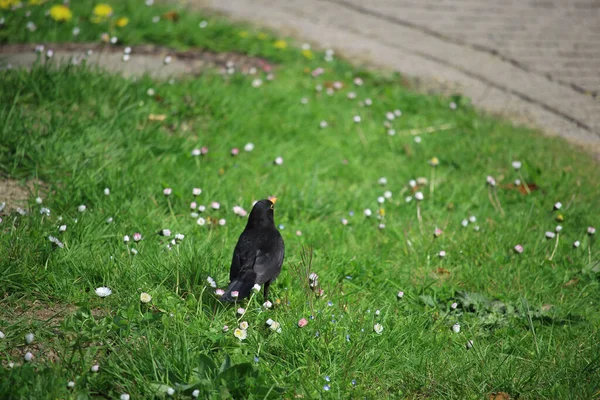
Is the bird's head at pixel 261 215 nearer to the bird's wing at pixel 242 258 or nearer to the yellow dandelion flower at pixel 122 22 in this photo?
the bird's wing at pixel 242 258

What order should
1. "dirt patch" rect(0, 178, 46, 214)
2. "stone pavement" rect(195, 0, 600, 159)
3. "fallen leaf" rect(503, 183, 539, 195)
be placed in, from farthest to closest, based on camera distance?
"stone pavement" rect(195, 0, 600, 159) → "fallen leaf" rect(503, 183, 539, 195) → "dirt patch" rect(0, 178, 46, 214)

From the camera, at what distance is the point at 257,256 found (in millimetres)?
3016

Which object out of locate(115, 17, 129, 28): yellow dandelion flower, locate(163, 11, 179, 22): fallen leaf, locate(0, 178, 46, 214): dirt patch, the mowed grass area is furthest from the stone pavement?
locate(0, 178, 46, 214): dirt patch

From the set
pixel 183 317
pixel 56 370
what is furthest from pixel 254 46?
pixel 56 370

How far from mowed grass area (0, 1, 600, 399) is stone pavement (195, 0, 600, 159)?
47cm

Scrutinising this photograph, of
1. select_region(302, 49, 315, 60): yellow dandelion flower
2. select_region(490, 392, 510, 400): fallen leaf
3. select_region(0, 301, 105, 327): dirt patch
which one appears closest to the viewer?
select_region(490, 392, 510, 400): fallen leaf

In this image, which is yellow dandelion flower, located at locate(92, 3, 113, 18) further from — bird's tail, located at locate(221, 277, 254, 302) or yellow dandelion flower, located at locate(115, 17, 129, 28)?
bird's tail, located at locate(221, 277, 254, 302)

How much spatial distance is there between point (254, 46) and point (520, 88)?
8.67 feet

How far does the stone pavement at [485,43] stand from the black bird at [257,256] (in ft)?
10.9

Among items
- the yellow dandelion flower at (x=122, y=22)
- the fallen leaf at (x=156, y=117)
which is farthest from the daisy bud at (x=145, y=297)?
the yellow dandelion flower at (x=122, y=22)

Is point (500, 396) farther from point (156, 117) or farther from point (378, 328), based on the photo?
point (156, 117)

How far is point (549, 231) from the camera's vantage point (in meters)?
4.18

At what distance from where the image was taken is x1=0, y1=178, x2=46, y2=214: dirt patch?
377 centimetres

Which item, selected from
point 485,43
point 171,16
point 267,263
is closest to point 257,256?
point 267,263
